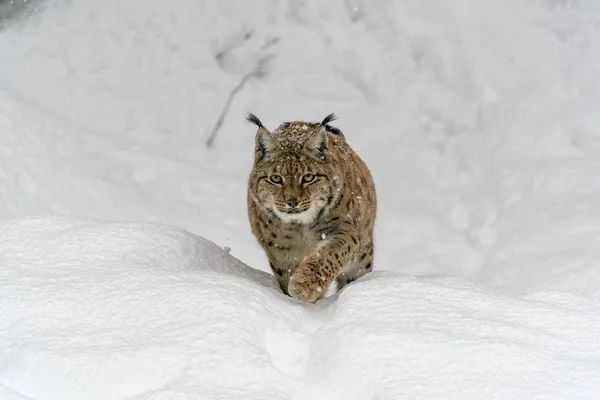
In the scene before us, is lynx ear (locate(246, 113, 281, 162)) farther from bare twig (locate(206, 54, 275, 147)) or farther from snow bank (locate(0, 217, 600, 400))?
bare twig (locate(206, 54, 275, 147))

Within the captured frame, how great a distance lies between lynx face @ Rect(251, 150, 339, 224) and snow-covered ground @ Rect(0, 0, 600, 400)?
1.58 ft

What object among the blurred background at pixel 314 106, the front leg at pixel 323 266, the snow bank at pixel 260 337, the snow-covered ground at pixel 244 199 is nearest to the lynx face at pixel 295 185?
the front leg at pixel 323 266

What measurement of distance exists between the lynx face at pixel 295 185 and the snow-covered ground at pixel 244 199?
481 millimetres

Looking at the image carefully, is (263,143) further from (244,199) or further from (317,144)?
(244,199)

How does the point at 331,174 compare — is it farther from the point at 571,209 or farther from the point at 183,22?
the point at 183,22

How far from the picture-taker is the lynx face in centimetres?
509

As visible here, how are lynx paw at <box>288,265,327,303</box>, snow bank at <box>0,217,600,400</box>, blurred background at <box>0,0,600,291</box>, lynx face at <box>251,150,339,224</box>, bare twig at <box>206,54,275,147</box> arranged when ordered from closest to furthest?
1. snow bank at <box>0,217,600,400</box>
2. lynx paw at <box>288,265,327,303</box>
3. lynx face at <box>251,150,339,224</box>
4. blurred background at <box>0,0,600,291</box>
5. bare twig at <box>206,54,275,147</box>

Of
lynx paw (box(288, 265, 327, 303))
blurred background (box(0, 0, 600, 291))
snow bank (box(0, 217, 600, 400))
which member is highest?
blurred background (box(0, 0, 600, 291))

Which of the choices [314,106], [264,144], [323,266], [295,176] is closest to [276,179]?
[295,176]

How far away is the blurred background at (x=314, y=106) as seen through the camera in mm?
9078

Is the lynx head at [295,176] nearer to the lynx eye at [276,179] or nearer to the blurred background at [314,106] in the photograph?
the lynx eye at [276,179]

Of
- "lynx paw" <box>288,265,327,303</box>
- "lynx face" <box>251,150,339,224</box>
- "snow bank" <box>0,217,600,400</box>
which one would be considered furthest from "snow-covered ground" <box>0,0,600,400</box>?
"lynx face" <box>251,150,339,224</box>

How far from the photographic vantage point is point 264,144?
5332 mm

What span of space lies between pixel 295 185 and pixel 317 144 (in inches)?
13.2
